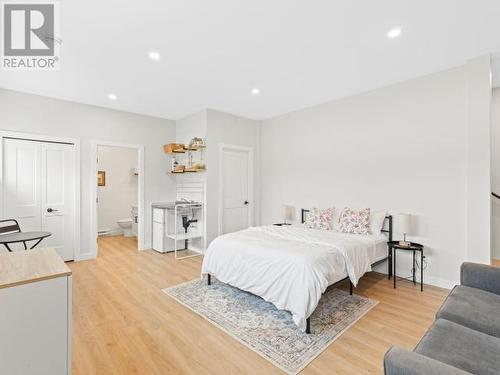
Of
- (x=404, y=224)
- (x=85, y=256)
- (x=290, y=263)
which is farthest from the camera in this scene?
(x=85, y=256)

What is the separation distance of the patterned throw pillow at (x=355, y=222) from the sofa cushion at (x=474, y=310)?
67.7 inches

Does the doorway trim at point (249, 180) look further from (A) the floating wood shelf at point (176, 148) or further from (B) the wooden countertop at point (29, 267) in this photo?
(B) the wooden countertop at point (29, 267)

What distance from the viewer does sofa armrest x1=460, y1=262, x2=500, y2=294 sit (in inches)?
78.9

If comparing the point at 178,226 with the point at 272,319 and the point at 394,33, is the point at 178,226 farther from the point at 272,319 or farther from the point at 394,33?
the point at 394,33

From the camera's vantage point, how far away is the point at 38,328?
124 cm

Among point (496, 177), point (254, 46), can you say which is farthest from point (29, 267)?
point (496, 177)

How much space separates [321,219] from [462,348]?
113 inches

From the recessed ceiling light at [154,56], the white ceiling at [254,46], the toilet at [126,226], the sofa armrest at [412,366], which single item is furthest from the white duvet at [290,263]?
the toilet at [126,226]

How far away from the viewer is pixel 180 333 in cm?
232

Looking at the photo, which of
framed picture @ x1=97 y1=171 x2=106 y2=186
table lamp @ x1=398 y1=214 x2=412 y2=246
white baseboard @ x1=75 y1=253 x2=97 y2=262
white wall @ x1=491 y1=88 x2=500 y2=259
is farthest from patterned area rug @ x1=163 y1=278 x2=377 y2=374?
framed picture @ x1=97 y1=171 x2=106 y2=186

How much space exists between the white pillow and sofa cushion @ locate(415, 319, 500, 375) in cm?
224

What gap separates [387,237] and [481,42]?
8.44 ft

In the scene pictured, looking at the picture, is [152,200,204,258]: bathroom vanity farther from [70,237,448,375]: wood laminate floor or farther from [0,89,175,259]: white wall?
[70,237,448,375]: wood laminate floor

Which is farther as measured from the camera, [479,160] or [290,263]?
[479,160]
